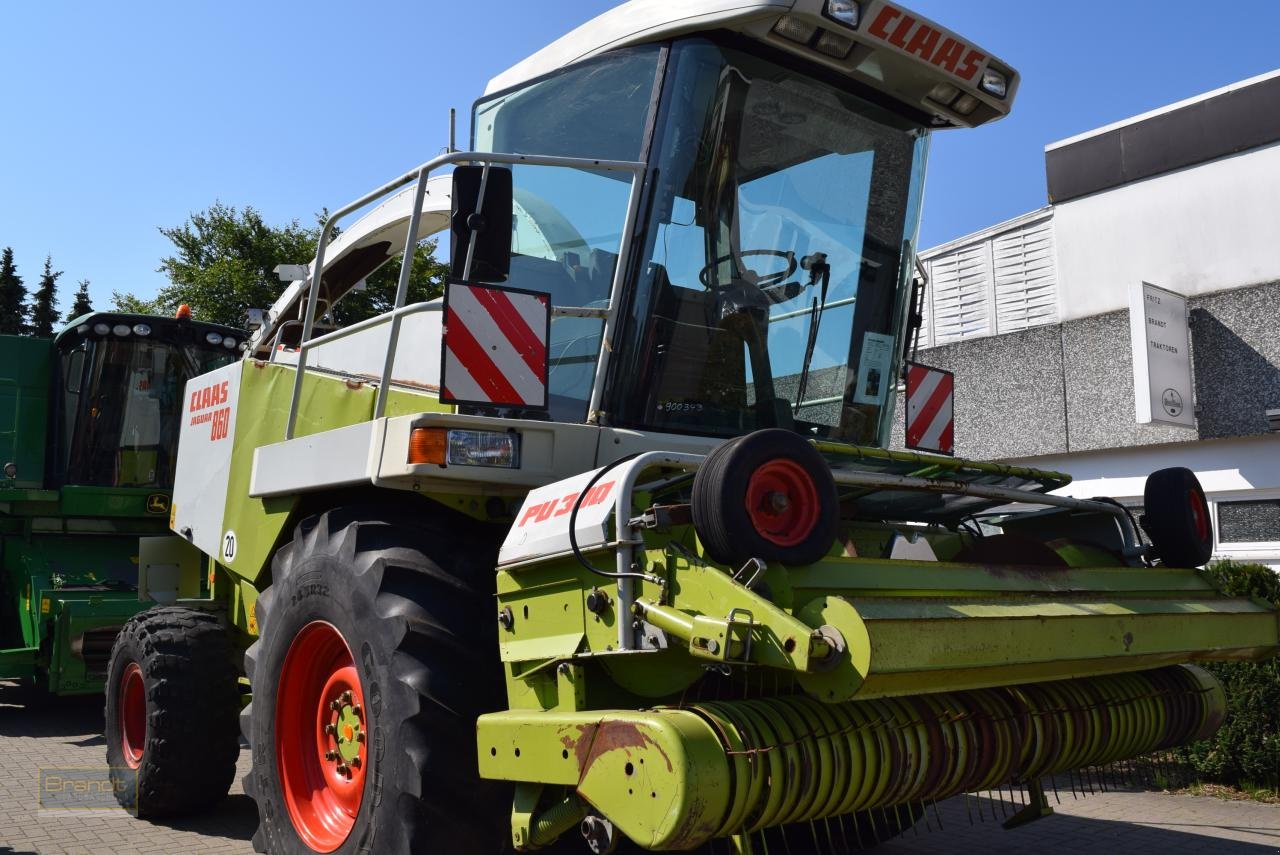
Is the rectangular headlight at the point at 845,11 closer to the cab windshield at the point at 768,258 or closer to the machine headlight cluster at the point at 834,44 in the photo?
the machine headlight cluster at the point at 834,44

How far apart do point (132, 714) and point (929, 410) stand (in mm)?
4262

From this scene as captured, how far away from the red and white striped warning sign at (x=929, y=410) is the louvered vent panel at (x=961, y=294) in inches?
240

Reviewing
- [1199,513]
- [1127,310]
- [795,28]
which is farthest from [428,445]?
[1127,310]

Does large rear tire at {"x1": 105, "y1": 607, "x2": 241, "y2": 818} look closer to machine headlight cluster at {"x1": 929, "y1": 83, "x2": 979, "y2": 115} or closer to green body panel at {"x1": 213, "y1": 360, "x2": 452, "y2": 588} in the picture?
green body panel at {"x1": 213, "y1": 360, "x2": 452, "y2": 588}

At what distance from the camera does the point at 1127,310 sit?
970 cm

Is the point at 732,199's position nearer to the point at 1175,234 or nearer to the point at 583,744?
the point at 583,744

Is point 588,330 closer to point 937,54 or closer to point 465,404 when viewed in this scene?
point 465,404

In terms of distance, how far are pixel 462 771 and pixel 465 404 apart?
3.72 feet

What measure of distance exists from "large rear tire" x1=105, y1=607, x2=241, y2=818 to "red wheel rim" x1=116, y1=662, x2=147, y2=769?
0.32 ft

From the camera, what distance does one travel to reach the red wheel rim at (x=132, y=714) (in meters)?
5.76

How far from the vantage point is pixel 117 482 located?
9398 millimetres

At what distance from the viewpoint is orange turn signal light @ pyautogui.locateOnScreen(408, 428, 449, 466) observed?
3.60 m

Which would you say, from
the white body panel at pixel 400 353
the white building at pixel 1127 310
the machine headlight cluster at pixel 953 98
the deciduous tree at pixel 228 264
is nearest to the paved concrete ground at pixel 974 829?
the white body panel at pixel 400 353

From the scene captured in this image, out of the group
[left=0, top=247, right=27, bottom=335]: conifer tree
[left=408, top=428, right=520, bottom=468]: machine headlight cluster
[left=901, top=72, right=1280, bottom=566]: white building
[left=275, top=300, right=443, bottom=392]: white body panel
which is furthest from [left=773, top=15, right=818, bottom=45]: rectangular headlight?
[left=0, top=247, right=27, bottom=335]: conifer tree
